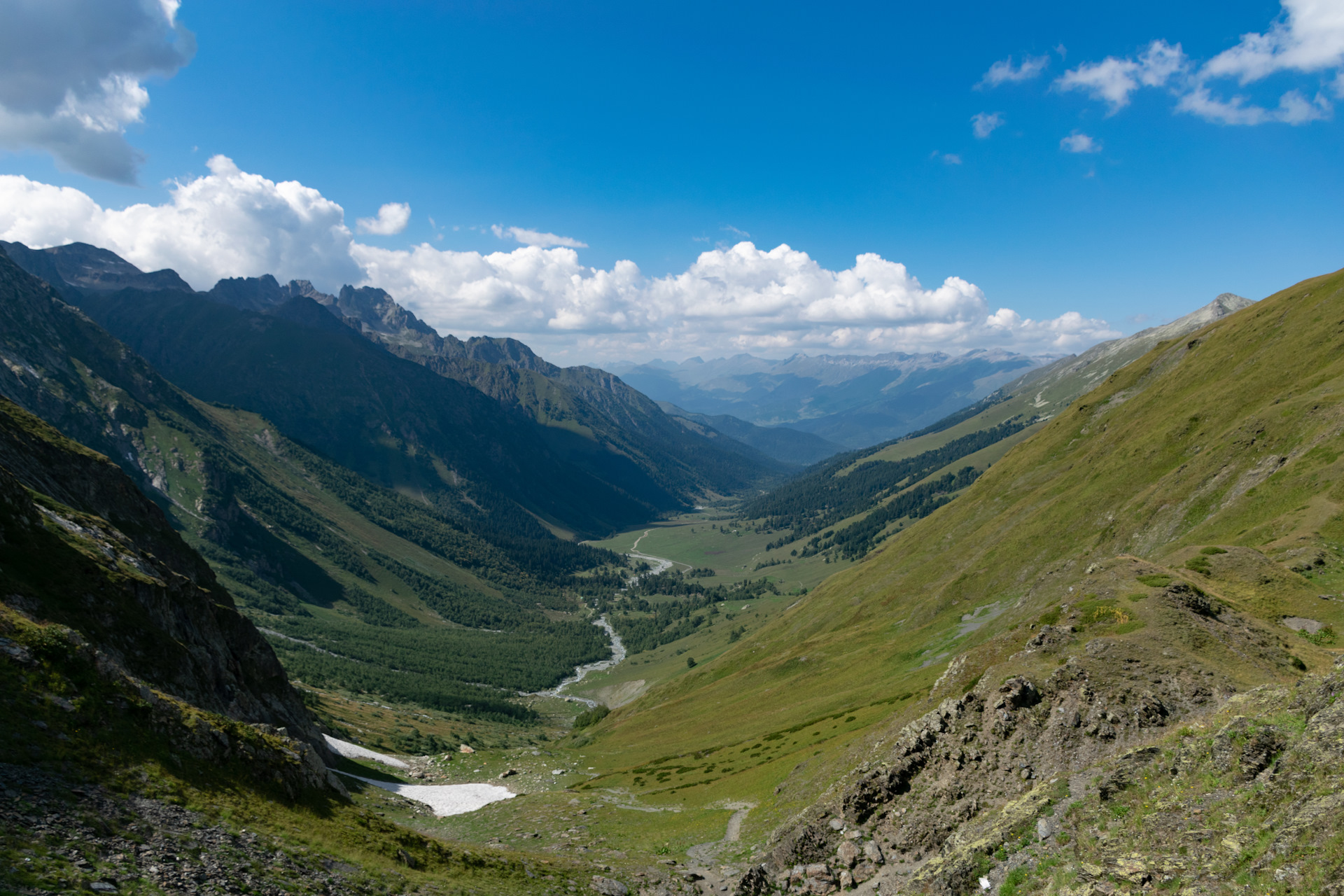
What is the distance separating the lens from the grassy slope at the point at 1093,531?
5694 cm

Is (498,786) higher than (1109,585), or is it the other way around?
(1109,585)

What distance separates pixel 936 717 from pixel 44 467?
96251 millimetres

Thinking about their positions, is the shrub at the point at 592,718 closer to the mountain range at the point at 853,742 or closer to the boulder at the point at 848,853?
the mountain range at the point at 853,742

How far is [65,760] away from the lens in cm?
2495

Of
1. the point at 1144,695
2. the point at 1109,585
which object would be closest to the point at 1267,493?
the point at 1109,585

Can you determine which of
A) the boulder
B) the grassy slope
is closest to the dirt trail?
the grassy slope

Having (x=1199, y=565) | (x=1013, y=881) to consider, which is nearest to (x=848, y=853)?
(x=1013, y=881)

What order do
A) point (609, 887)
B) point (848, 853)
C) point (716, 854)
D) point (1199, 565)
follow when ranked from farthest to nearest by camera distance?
point (1199, 565) → point (716, 854) → point (609, 887) → point (848, 853)

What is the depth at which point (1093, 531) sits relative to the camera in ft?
309

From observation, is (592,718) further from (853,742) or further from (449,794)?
(853,742)

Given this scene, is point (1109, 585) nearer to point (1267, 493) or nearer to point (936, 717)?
point (936, 717)

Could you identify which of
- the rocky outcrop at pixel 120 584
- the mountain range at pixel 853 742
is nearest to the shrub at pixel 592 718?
the mountain range at pixel 853 742

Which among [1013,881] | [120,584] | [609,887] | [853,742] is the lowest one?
[609,887]

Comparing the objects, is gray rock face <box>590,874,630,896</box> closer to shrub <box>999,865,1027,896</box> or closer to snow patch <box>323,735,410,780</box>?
shrub <box>999,865,1027,896</box>
